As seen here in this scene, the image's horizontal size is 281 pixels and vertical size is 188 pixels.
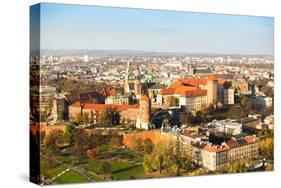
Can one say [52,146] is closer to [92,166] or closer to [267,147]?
[92,166]

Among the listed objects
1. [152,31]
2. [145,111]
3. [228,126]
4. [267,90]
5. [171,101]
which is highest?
[152,31]

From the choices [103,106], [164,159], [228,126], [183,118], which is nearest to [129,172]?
[164,159]

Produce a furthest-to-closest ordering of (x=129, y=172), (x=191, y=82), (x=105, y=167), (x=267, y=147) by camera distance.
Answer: (x=267, y=147), (x=191, y=82), (x=129, y=172), (x=105, y=167)

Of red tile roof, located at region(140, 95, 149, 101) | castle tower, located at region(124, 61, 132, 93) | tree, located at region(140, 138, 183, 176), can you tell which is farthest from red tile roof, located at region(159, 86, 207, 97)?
tree, located at region(140, 138, 183, 176)

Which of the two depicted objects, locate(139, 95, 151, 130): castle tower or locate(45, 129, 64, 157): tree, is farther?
locate(139, 95, 151, 130): castle tower

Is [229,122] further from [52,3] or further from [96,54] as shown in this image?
[52,3]

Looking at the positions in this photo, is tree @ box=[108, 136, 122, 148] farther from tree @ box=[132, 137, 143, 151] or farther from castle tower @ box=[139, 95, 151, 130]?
castle tower @ box=[139, 95, 151, 130]

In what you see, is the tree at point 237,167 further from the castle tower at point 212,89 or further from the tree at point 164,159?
the castle tower at point 212,89
